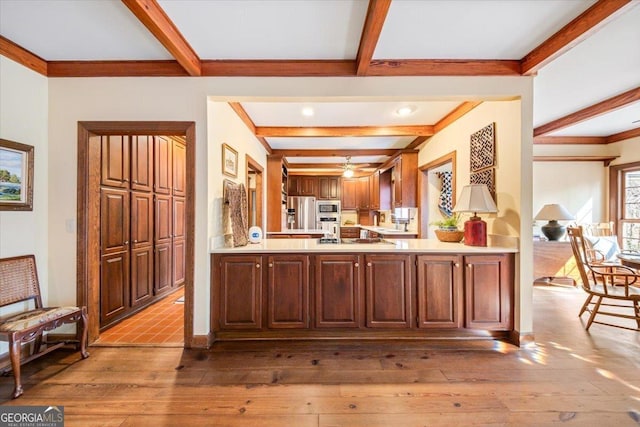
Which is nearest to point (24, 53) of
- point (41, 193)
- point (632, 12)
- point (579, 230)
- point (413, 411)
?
point (41, 193)

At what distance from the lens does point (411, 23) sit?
6.52ft

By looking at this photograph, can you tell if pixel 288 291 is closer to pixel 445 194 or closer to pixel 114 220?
pixel 114 220

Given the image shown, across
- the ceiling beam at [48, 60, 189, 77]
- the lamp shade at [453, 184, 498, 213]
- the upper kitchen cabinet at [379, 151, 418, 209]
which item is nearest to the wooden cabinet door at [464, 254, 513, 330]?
the lamp shade at [453, 184, 498, 213]

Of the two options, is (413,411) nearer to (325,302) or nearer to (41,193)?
(325,302)

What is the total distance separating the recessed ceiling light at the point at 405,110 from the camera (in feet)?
11.3

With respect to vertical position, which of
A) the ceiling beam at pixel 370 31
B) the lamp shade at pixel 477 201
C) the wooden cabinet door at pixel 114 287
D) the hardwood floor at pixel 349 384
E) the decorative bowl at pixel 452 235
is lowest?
the hardwood floor at pixel 349 384

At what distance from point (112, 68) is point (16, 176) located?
3.89 ft

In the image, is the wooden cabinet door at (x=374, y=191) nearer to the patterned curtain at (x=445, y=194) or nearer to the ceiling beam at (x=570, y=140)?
the patterned curtain at (x=445, y=194)

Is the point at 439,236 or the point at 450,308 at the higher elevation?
the point at 439,236

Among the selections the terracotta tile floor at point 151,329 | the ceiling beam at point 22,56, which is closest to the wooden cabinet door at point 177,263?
the terracotta tile floor at point 151,329

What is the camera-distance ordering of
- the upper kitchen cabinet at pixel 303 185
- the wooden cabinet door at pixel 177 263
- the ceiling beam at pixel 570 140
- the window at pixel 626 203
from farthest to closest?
1. the upper kitchen cabinet at pixel 303 185
2. the ceiling beam at pixel 570 140
3. the window at pixel 626 203
4. the wooden cabinet door at pixel 177 263

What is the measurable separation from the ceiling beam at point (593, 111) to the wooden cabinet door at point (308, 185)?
4815 mm

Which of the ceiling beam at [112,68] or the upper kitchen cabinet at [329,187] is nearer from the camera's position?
the ceiling beam at [112,68]

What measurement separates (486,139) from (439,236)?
45.7 inches
